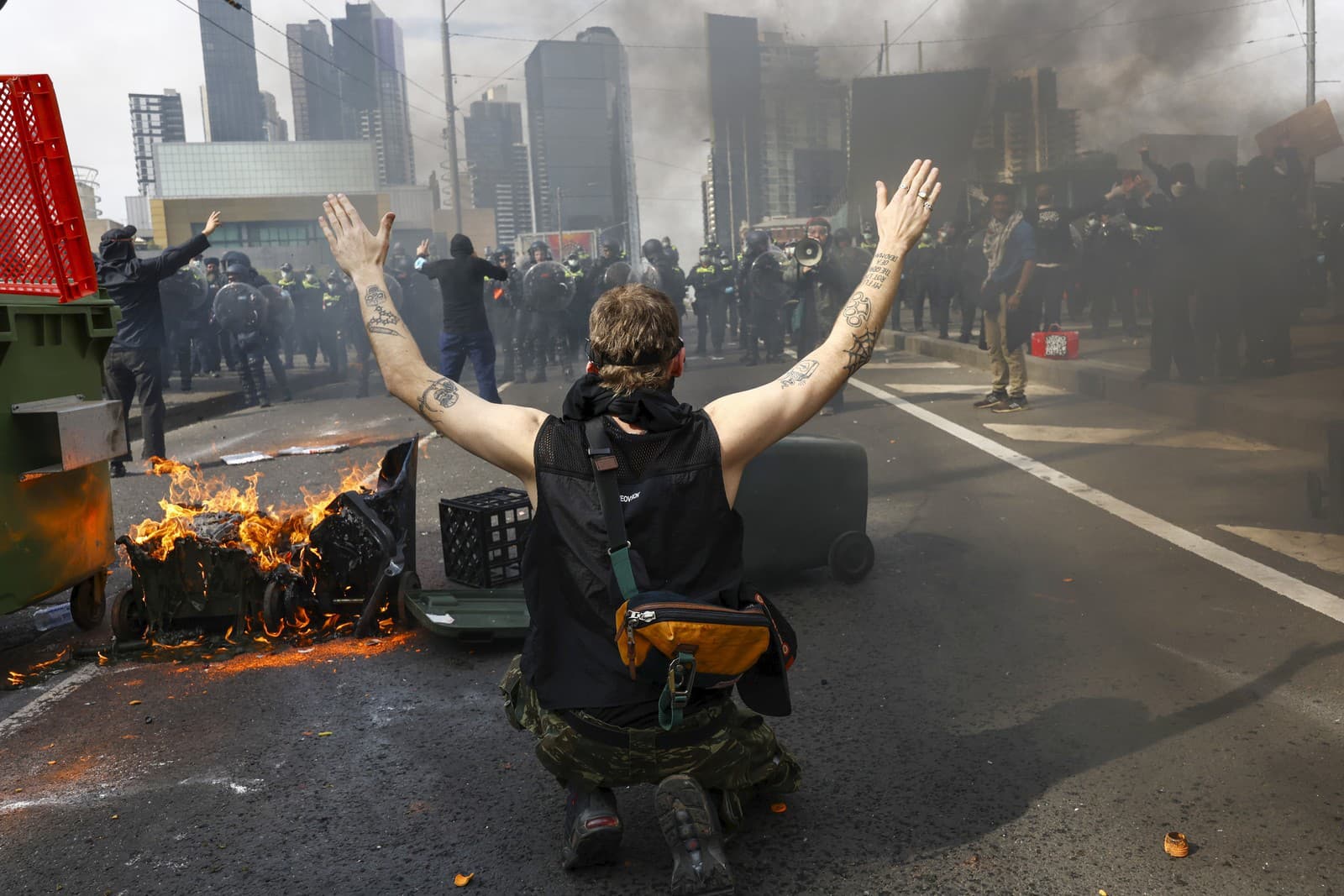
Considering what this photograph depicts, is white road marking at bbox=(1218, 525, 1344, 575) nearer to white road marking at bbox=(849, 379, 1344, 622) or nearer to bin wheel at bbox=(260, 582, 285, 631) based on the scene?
white road marking at bbox=(849, 379, 1344, 622)

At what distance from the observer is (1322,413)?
29.0 ft

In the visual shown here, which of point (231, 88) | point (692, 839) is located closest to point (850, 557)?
point (692, 839)

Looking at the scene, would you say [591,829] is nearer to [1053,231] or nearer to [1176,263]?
[1176,263]

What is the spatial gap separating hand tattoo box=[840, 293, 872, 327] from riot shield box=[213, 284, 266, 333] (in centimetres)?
1333

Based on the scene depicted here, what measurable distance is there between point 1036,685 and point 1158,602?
1165 mm

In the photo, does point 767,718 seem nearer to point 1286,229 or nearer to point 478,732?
point 478,732

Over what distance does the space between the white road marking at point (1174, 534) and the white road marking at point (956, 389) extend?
9.87ft

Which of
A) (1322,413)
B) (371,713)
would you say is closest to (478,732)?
(371,713)

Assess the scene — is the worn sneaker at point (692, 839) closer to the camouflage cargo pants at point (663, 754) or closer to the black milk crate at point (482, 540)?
the camouflage cargo pants at point (663, 754)

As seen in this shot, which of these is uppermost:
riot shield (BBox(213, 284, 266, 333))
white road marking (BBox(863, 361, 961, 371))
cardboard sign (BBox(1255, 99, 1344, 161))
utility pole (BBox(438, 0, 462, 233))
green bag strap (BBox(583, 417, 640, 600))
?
utility pole (BBox(438, 0, 462, 233))

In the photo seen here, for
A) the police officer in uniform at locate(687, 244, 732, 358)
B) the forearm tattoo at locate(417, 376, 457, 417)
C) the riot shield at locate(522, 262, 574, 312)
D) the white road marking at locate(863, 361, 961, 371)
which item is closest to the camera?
the forearm tattoo at locate(417, 376, 457, 417)

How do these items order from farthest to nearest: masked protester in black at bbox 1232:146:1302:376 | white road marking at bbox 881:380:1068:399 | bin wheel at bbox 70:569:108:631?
white road marking at bbox 881:380:1068:399 → masked protester in black at bbox 1232:146:1302:376 → bin wheel at bbox 70:569:108:631

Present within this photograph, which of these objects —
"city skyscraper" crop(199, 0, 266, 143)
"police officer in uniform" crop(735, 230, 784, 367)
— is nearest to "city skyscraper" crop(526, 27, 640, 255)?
"city skyscraper" crop(199, 0, 266, 143)

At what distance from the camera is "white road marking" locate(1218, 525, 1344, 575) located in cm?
554
